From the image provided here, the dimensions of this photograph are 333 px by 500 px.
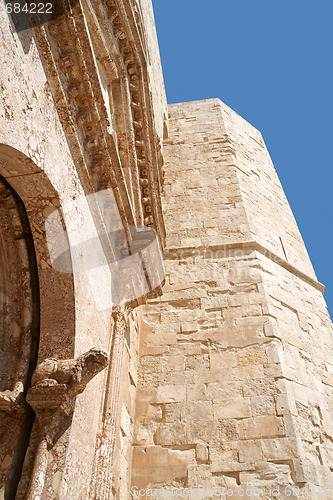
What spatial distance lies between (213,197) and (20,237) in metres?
4.02

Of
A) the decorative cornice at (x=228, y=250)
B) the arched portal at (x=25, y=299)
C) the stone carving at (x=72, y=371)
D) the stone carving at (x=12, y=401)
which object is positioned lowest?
the stone carving at (x=12, y=401)

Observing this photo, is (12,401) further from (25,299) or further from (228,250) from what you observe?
(228,250)

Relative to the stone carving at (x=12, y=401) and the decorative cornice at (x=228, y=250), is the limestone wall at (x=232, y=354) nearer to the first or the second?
the decorative cornice at (x=228, y=250)

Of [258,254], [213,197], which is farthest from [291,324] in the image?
[213,197]

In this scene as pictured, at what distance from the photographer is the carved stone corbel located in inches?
88.0

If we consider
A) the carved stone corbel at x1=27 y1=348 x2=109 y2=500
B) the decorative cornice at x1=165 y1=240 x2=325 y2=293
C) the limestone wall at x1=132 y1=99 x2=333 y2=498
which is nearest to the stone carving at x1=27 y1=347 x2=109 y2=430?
the carved stone corbel at x1=27 y1=348 x2=109 y2=500

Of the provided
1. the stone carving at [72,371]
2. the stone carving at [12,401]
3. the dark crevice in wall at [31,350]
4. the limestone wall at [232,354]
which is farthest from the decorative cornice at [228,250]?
the stone carving at [12,401]

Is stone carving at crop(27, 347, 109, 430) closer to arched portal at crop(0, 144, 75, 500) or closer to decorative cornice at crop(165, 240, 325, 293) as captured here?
arched portal at crop(0, 144, 75, 500)

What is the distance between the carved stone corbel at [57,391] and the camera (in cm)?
224

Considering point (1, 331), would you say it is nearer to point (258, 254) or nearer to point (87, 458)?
point (87, 458)

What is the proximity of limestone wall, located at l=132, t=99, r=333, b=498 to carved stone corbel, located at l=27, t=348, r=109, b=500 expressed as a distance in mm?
1735

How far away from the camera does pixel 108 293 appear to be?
132 inches

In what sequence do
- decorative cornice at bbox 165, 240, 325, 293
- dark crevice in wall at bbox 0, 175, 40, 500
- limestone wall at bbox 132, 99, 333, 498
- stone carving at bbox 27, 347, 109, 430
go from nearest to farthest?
1. dark crevice in wall at bbox 0, 175, 40, 500
2. stone carving at bbox 27, 347, 109, 430
3. limestone wall at bbox 132, 99, 333, 498
4. decorative cornice at bbox 165, 240, 325, 293

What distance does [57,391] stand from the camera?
7.44ft
